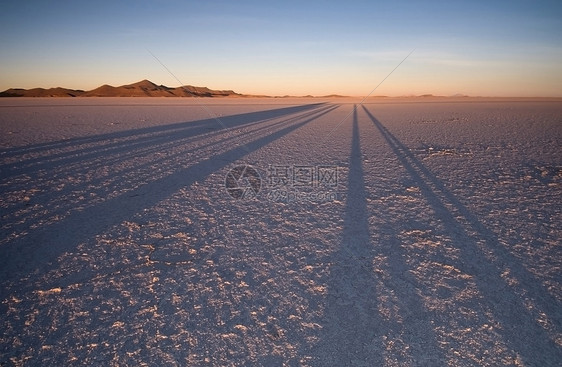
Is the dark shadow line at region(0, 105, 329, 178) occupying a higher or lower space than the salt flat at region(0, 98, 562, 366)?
higher

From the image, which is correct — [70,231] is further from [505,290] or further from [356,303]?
A: [505,290]

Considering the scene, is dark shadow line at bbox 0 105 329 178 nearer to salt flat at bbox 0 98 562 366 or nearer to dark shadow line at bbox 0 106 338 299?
salt flat at bbox 0 98 562 366

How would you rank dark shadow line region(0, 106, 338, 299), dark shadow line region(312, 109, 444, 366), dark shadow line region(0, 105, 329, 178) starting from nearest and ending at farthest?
dark shadow line region(312, 109, 444, 366)
dark shadow line region(0, 106, 338, 299)
dark shadow line region(0, 105, 329, 178)

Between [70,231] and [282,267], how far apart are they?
1.88 metres

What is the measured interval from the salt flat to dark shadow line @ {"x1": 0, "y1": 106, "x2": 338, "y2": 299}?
0.02m

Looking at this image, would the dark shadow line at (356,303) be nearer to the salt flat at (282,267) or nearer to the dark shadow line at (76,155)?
the salt flat at (282,267)

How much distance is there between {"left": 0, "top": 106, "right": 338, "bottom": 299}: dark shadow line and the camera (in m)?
2.00

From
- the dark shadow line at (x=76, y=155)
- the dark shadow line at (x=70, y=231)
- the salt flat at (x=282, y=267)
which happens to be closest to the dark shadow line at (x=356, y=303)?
the salt flat at (x=282, y=267)

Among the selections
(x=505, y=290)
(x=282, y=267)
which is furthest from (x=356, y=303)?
(x=505, y=290)

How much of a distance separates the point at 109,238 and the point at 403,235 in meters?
2.38

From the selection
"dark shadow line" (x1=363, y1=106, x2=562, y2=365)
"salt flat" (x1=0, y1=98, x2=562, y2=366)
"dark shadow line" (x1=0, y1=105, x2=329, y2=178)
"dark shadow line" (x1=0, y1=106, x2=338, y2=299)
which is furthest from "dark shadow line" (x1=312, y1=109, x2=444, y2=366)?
"dark shadow line" (x1=0, y1=105, x2=329, y2=178)

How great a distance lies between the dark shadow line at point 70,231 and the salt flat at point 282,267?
0.02m

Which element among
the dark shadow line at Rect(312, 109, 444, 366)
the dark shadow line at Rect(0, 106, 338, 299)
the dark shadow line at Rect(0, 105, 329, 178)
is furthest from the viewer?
the dark shadow line at Rect(0, 105, 329, 178)

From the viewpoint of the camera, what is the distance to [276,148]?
6355 millimetres
